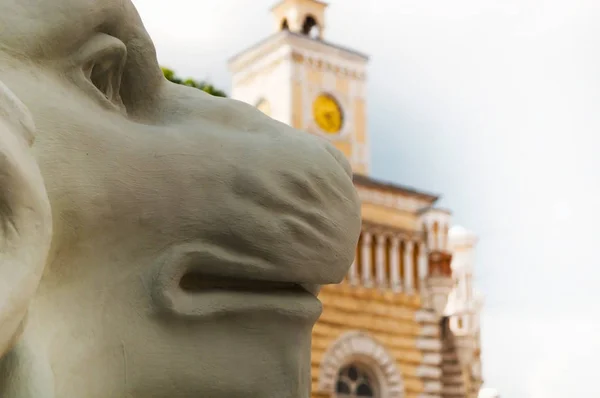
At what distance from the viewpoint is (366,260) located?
13.1m

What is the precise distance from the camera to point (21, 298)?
2.54 feet

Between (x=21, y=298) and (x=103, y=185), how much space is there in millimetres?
189

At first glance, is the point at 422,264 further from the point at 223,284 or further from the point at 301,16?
the point at 223,284

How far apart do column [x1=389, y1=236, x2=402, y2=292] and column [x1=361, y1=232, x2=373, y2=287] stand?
40 centimetres

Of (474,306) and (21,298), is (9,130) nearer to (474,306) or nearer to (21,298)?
(21,298)

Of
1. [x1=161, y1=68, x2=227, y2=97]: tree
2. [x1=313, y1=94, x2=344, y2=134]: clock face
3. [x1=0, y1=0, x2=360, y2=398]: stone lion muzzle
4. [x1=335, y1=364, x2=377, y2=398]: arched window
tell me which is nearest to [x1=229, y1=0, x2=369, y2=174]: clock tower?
[x1=313, y1=94, x2=344, y2=134]: clock face

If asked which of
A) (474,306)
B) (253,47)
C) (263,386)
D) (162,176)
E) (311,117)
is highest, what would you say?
(253,47)

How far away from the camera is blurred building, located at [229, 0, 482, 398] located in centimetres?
1255

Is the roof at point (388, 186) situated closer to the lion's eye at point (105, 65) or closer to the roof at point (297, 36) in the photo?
the roof at point (297, 36)

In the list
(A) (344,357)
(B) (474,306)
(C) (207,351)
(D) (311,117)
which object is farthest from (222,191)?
(B) (474,306)

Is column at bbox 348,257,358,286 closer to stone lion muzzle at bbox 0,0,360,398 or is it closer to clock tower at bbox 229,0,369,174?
clock tower at bbox 229,0,369,174

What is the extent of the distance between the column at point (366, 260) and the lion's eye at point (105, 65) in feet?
39.4

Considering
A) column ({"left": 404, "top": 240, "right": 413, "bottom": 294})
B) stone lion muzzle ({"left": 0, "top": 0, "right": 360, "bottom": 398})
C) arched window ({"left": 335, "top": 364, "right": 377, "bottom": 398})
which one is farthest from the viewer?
column ({"left": 404, "top": 240, "right": 413, "bottom": 294})

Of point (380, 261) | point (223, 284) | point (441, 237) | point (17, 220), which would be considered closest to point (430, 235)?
point (441, 237)
